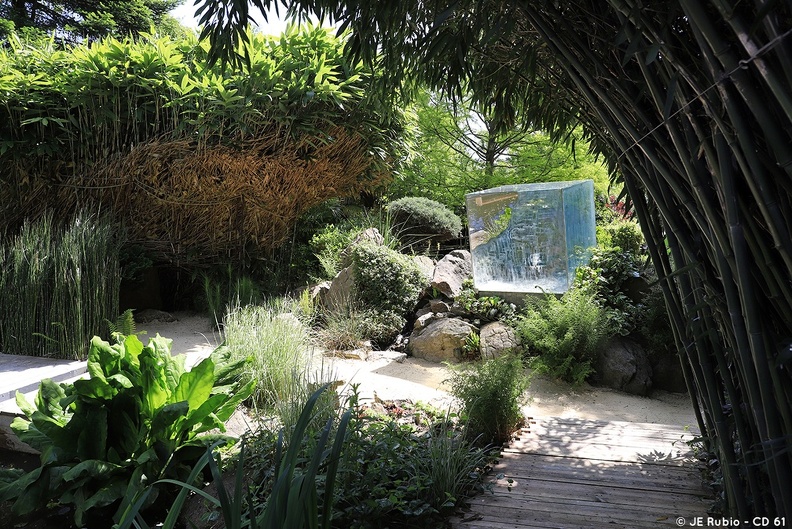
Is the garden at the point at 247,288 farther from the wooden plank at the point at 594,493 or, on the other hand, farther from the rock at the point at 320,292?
the wooden plank at the point at 594,493

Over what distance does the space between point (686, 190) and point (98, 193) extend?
6.24m

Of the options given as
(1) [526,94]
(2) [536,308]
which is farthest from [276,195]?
(1) [526,94]

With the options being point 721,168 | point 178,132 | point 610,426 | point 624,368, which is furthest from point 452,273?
point 721,168

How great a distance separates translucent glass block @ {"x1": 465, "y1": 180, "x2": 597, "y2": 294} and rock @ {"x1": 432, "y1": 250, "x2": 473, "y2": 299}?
0.43m

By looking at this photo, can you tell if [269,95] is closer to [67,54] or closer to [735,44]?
[67,54]

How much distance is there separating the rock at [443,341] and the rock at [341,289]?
105cm

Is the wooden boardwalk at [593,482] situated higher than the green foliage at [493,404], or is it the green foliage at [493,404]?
the green foliage at [493,404]

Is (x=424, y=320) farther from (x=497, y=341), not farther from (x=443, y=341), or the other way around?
(x=497, y=341)

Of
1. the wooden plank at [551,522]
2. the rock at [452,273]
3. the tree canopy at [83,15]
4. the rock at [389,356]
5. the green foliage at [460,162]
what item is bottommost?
the wooden plank at [551,522]

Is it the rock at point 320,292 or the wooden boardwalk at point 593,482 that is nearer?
the wooden boardwalk at point 593,482

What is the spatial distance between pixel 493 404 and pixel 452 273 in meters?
3.99

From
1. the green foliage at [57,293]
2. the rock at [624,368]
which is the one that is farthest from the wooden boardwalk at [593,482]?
the green foliage at [57,293]

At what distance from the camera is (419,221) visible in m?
8.43

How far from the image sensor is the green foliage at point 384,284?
663cm
